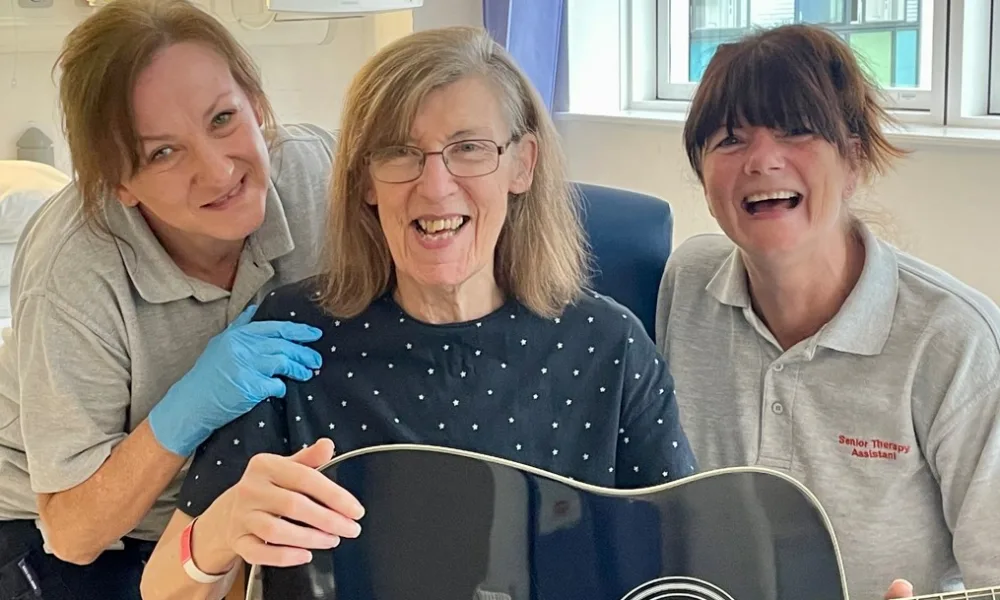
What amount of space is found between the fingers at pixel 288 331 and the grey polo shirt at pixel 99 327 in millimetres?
197

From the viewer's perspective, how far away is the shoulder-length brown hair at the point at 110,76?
1.27m

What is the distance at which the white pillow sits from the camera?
228 cm

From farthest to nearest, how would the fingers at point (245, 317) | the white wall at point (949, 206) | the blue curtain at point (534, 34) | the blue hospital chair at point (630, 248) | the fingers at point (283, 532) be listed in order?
1. the blue curtain at point (534, 34)
2. the white wall at point (949, 206)
3. the blue hospital chair at point (630, 248)
4. the fingers at point (245, 317)
5. the fingers at point (283, 532)

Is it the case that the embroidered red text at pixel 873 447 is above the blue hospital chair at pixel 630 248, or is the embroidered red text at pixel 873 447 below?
below

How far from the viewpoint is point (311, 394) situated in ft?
3.94

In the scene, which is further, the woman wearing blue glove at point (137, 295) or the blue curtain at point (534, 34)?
the blue curtain at point (534, 34)

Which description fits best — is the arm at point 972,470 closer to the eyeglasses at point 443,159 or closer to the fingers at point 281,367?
the eyeglasses at point 443,159

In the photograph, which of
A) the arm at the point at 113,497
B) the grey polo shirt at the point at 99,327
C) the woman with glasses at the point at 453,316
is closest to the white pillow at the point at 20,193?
the grey polo shirt at the point at 99,327

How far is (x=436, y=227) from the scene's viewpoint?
1168 millimetres

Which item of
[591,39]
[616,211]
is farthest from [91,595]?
[591,39]

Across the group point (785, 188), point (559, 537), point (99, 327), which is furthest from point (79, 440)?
point (785, 188)

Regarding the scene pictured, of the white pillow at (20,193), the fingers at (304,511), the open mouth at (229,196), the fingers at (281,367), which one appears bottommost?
the fingers at (304,511)

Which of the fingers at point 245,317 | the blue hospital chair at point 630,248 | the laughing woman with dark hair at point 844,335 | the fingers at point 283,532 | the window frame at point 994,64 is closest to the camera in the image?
the fingers at point 283,532

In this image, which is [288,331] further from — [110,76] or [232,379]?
[110,76]
